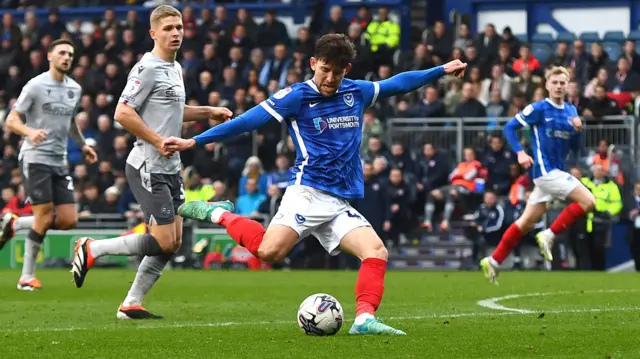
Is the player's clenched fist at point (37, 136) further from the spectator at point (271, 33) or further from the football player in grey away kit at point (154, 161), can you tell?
the spectator at point (271, 33)

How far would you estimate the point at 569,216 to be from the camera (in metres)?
16.0

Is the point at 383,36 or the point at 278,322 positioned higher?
the point at 383,36

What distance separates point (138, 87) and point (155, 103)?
25 centimetres

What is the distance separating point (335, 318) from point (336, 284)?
7.92 metres

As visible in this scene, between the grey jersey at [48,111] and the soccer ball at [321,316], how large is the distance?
652 cm

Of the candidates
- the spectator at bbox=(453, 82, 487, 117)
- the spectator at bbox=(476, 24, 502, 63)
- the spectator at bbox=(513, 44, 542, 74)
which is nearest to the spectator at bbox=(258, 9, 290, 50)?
the spectator at bbox=(476, 24, 502, 63)

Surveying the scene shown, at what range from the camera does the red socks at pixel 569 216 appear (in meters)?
15.9

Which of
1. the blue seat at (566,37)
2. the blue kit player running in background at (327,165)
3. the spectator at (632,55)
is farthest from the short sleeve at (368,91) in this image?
the blue seat at (566,37)

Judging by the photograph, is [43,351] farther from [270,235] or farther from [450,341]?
[450,341]

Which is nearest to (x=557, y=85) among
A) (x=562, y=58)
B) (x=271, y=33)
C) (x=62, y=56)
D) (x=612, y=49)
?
(x=62, y=56)

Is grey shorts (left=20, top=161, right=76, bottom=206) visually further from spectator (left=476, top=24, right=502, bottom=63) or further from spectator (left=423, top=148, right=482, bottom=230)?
spectator (left=476, top=24, right=502, bottom=63)

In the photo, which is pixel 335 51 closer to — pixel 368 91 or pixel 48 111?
pixel 368 91

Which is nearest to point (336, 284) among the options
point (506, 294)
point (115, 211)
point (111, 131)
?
point (506, 294)

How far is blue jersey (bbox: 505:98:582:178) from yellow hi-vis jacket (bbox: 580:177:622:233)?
5727 mm
